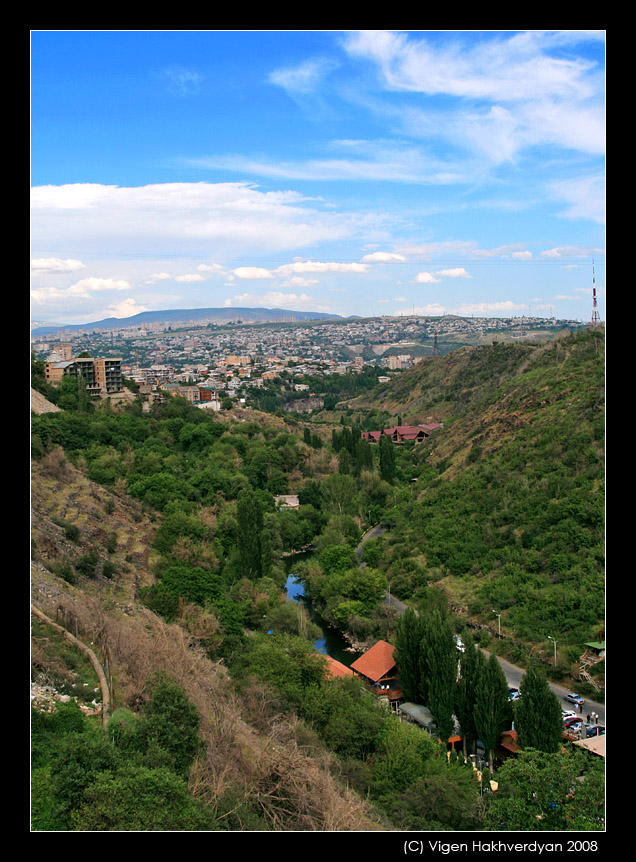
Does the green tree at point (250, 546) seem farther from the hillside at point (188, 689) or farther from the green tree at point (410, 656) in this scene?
the green tree at point (410, 656)

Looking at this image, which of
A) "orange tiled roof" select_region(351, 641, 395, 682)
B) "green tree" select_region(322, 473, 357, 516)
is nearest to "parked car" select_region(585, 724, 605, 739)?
"orange tiled roof" select_region(351, 641, 395, 682)

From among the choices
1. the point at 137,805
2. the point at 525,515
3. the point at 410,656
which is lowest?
the point at 410,656

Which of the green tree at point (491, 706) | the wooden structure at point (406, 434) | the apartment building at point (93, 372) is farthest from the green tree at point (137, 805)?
the wooden structure at point (406, 434)

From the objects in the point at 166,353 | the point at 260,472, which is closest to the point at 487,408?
the point at 260,472

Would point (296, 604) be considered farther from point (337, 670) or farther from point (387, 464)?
point (387, 464)

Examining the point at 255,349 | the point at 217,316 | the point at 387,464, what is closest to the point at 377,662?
the point at 387,464

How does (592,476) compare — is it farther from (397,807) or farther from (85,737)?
(85,737)
